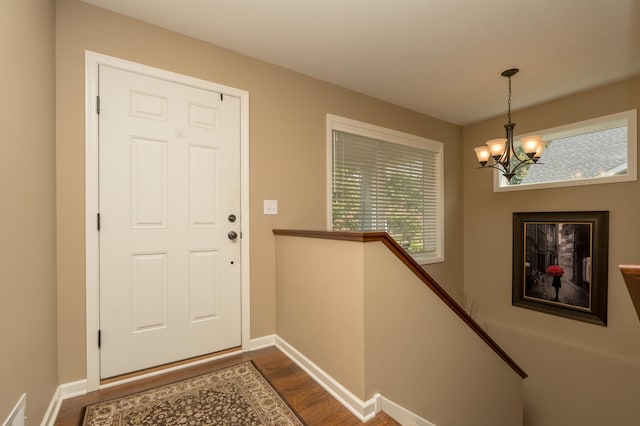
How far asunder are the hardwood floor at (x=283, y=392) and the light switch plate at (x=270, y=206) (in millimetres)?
1231

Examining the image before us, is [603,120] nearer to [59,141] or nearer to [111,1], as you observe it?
[111,1]

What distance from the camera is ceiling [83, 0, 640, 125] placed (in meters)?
1.97

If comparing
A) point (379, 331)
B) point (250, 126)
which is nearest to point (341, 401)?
point (379, 331)

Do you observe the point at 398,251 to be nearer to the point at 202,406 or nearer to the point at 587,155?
the point at 202,406

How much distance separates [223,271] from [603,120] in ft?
14.2

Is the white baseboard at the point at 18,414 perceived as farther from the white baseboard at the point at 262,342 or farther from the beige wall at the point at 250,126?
the white baseboard at the point at 262,342

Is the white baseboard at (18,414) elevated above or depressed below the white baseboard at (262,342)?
above

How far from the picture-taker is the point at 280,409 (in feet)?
5.57

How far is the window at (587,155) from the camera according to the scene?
3.03 meters

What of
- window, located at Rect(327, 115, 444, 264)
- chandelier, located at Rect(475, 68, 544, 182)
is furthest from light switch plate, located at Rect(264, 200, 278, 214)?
chandelier, located at Rect(475, 68, 544, 182)

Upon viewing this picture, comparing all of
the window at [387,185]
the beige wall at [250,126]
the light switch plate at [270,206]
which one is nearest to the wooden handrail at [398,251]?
the light switch plate at [270,206]

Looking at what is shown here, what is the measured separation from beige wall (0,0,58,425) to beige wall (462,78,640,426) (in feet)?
15.7

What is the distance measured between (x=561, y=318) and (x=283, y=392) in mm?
3577

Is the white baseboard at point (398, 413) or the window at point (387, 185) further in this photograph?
the window at point (387, 185)
